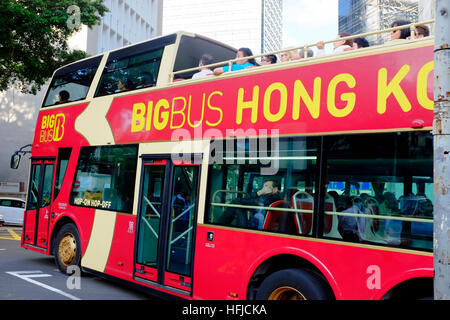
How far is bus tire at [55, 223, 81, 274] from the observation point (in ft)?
26.0

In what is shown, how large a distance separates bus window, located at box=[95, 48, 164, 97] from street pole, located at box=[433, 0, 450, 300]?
454 cm

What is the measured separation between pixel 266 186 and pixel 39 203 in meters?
5.96

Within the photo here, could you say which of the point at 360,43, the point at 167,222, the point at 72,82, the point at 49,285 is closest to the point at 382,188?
the point at 360,43

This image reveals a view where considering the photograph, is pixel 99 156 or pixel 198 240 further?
pixel 99 156

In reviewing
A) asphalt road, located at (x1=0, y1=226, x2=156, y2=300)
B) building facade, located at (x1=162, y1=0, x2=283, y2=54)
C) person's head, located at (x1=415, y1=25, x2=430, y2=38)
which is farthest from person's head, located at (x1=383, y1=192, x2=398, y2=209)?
building facade, located at (x1=162, y1=0, x2=283, y2=54)

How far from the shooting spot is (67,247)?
8133 millimetres

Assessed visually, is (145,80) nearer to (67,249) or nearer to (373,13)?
(67,249)

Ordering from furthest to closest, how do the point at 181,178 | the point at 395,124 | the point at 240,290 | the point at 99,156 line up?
1. the point at 99,156
2. the point at 181,178
3. the point at 240,290
4. the point at 395,124

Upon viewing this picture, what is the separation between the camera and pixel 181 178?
6.05m

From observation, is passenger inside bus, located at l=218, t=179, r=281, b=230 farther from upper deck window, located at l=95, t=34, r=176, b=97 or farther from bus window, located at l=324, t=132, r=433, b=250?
upper deck window, located at l=95, t=34, r=176, b=97
